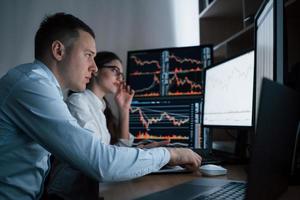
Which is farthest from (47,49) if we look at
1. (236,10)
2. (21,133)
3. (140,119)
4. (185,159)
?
(236,10)

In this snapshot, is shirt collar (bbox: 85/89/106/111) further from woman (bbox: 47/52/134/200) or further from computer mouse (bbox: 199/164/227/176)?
computer mouse (bbox: 199/164/227/176)

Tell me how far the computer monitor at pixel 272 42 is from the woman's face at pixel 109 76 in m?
1.16

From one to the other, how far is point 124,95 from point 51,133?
4.28 ft

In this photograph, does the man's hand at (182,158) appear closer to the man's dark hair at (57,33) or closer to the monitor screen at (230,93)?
the monitor screen at (230,93)

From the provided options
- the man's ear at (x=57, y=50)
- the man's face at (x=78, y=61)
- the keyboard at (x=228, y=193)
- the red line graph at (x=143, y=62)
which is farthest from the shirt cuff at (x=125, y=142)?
the keyboard at (x=228, y=193)

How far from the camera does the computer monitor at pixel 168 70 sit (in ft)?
7.00

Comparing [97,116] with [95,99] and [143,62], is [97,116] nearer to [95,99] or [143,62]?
[95,99]

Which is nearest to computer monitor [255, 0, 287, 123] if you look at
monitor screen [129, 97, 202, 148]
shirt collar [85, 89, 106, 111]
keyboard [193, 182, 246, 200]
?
keyboard [193, 182, 246, 200]

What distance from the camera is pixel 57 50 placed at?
1242 millimetres

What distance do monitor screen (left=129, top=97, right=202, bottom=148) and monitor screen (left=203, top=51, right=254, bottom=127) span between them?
25cm

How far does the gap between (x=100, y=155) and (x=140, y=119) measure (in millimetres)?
1267

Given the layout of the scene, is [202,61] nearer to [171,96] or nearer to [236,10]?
[171,96]

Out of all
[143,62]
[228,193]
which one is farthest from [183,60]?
[228,193]

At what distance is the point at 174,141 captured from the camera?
2.06m
